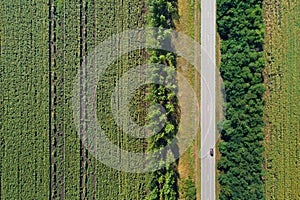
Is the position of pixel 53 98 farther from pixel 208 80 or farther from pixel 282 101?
pixel 282 101

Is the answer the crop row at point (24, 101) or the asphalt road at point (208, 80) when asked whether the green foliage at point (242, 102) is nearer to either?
the asphalt road at point (208, 80)

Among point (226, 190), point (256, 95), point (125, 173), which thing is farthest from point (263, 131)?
point (125, 173)

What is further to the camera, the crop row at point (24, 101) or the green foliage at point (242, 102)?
the crop row at point (24, 101)

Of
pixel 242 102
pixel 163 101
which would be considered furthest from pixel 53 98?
pixel 242 102

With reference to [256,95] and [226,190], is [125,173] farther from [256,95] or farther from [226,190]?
[256,95]

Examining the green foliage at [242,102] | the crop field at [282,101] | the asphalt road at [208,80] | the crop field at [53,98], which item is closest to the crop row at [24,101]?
the crop field at [53,98]

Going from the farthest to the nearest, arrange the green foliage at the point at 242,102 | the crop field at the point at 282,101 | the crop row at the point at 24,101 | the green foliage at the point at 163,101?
the crop field at the point at 282,101
the crop row at the point at 24,101
the green foliage at the point at 163,101
the green foliage at the point at 242,102
